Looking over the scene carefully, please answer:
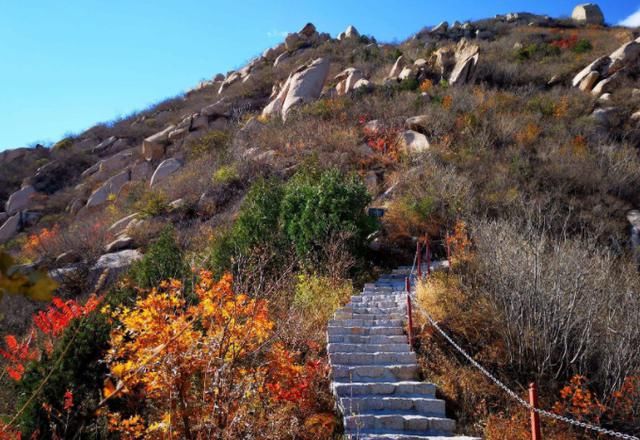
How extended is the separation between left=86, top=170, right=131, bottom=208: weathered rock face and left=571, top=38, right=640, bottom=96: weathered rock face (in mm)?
21842

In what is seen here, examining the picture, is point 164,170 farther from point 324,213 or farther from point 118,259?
point 324,213

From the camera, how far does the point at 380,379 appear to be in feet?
26.9

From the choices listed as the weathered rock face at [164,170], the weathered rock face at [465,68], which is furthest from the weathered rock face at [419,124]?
the weathered rock face at [164,170]

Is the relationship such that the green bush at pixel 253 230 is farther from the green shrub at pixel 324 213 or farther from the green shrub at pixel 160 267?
the green shrub at pixel 160 267

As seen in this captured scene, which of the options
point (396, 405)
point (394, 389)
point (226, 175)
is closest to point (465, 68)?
point (226, 175)

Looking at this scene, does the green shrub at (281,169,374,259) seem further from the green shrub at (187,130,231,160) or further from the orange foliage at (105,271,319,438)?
the green shrub at (187,130,231,160)

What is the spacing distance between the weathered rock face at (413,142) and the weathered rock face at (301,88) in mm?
7849

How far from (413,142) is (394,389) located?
12.9 meters

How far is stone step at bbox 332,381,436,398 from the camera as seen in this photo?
7.79 metres

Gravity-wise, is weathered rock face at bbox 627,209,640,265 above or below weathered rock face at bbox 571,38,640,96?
below

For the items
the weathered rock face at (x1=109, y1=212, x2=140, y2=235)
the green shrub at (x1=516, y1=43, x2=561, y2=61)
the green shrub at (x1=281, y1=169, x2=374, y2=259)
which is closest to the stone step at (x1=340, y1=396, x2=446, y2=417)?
the green shrub at (x1=281, y1=169, x2=374, y2=259)

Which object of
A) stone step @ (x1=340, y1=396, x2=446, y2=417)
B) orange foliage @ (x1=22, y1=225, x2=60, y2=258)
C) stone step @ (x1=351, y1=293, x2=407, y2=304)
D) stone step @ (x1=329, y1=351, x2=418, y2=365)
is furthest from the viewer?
orange foliage @ (x1=22, y1=225, x2=60, y2=258)

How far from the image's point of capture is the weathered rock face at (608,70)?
76.2ft

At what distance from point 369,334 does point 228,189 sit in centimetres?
1128
